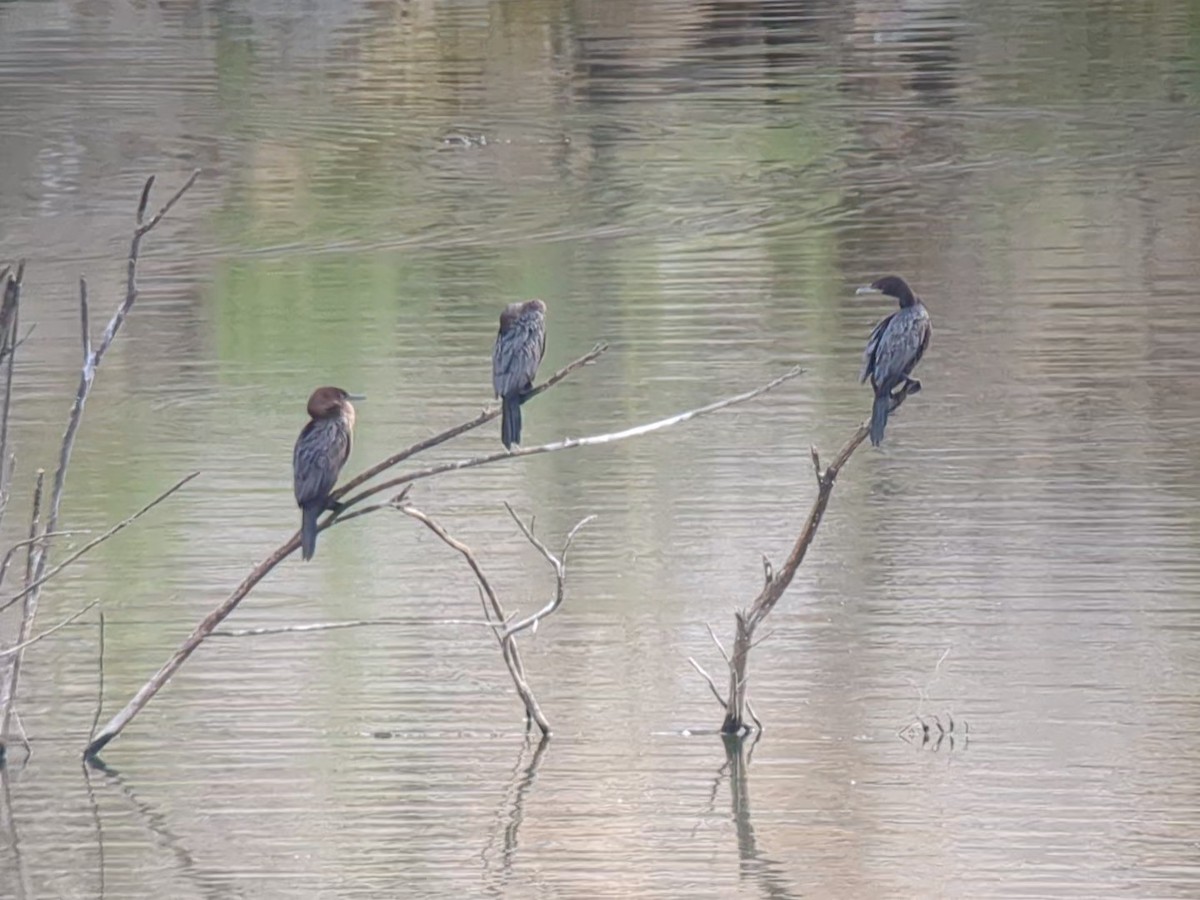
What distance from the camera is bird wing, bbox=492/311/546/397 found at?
27.3 ft

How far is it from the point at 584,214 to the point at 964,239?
98.8 inches

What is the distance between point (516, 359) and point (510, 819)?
5.27 feet

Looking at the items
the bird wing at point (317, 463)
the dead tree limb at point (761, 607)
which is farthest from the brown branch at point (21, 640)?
the dead tree limb at point (761, 607)

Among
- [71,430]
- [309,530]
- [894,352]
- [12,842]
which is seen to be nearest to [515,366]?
[309,530]

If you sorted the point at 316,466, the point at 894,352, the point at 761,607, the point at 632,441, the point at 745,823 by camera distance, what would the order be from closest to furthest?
the point at 745,823 → the point at 316,466 → the point at 761,607 → the point at 894,352 → the point at 632,441

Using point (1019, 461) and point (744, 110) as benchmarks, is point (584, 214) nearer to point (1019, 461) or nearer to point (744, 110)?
point (744, 110)

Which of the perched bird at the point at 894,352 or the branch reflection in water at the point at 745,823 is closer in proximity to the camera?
the branch reflection in water at the point at 745,823

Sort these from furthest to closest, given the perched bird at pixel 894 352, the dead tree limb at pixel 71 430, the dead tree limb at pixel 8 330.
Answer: the perched bird at pixel 894 352 < the dead tree limb at pixel 71 430 < the dead tree limb at pixel 8 330

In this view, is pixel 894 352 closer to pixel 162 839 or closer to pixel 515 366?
pixel 515 366

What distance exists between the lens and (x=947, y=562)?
1021 centimetres

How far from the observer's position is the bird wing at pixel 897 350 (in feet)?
27.9

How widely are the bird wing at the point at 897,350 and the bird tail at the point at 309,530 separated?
1.93 m

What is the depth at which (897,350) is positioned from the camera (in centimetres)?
855

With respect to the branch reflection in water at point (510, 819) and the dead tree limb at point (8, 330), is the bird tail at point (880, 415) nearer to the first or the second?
the branch reflection in water at point (510, 819)
